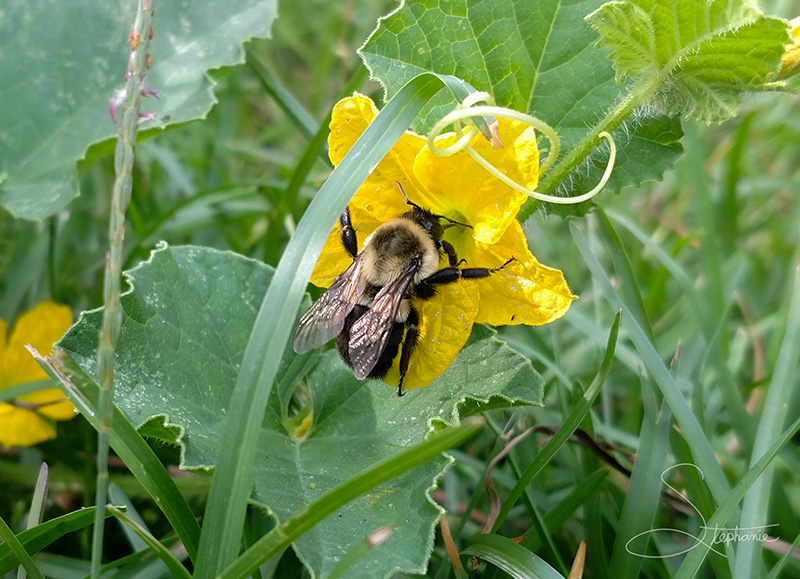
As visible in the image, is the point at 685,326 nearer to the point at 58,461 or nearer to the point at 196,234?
the point at 196,234

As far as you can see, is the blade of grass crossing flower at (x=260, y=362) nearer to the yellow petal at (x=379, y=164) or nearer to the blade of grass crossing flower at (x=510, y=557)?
the yellow petal at (x=379, y=164)

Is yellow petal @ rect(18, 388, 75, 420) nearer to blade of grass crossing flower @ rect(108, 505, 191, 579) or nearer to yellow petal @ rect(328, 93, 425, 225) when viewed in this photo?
blade of grass crossing flower @ rect(108, 505, 191, 579)

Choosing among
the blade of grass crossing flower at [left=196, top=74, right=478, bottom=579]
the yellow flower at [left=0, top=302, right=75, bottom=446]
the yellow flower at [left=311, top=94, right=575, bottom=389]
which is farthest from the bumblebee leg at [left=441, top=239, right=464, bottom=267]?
the yellow flower at [left=0, top=302, right=75, bottom=446]

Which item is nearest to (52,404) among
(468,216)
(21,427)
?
(21,427)

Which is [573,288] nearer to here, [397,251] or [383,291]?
[397,251]

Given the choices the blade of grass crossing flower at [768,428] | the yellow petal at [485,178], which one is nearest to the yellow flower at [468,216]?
the yellow petal at [485,178]

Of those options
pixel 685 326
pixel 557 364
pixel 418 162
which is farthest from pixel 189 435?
pixel 685 326
